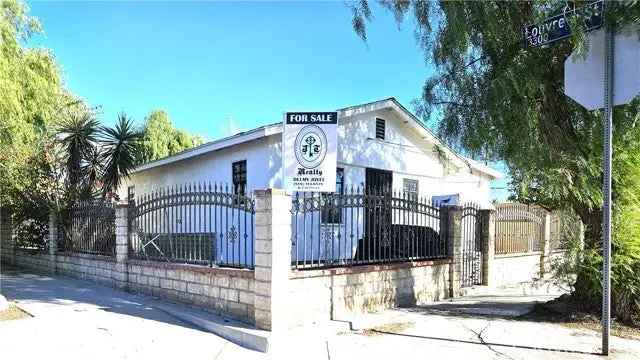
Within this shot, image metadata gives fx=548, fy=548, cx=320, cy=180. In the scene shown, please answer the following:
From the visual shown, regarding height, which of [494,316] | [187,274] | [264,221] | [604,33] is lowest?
[494,316]

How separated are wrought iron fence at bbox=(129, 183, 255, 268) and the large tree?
410 cm

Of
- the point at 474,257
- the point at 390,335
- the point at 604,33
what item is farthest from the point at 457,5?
the point at 474,257

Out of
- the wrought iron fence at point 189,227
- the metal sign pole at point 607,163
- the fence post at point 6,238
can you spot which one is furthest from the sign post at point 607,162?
the fence post at point 6,238

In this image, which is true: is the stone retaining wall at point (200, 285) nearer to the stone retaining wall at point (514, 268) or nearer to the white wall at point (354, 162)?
the white wall at point (354, 162)

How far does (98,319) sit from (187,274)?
1.51 m

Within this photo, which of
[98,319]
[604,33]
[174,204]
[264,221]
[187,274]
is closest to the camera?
[604,33]

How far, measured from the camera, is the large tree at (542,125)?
805cm

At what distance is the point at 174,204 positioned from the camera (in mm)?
9602

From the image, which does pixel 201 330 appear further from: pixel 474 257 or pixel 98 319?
pixel 474 257

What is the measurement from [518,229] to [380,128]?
475 cm

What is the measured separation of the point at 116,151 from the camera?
15266 millimetres

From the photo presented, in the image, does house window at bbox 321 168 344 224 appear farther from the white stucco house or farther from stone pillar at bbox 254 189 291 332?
the white stucco house

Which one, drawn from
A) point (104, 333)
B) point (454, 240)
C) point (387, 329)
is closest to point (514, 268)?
point (454, 240)

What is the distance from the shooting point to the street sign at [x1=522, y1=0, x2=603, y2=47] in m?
6.88
